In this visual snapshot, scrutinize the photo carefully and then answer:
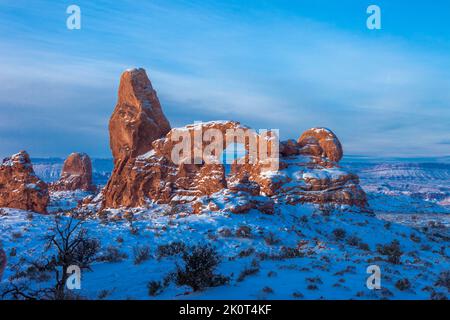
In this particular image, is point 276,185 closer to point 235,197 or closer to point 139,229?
point 235,197

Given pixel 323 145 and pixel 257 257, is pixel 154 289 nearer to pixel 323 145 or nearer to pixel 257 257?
pixel 257 257

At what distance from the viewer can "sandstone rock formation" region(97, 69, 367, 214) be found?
3120cm

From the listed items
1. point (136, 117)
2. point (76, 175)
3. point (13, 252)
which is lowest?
point (13, 252)

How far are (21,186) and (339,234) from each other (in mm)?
26336

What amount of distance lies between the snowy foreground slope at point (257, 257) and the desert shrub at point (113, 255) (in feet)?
0.26

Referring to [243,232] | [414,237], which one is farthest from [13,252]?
[414,237]

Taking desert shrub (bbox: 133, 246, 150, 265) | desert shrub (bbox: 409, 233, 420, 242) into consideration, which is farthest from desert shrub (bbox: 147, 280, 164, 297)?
desert shrub (bbox: 409, 233, 420, 242)

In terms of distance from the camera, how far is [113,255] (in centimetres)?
1448

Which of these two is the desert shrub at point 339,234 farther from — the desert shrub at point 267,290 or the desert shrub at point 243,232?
the desert shrub at point 267,290

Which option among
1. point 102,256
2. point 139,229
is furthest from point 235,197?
point 102,256

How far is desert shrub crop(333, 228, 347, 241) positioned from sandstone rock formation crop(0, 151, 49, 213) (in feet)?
77.6

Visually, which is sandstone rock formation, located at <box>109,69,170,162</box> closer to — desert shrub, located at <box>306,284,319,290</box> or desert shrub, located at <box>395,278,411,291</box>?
desert shrub, located at <box>306,284,319,290</box>

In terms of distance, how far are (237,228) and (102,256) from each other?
7.58m
